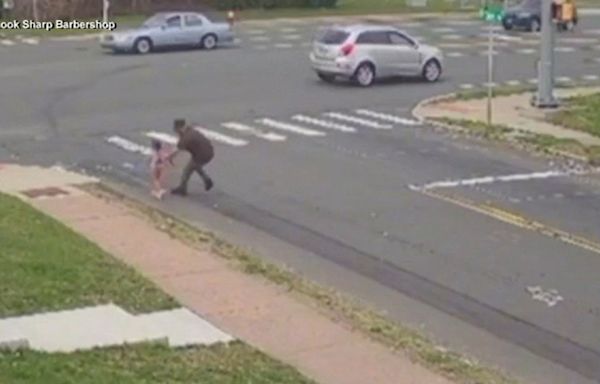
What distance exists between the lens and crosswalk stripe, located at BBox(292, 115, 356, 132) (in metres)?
29.8

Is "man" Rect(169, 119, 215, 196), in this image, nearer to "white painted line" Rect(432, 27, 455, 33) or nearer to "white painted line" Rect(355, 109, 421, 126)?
"white painted line" Rect(355, 109, 421, 126)

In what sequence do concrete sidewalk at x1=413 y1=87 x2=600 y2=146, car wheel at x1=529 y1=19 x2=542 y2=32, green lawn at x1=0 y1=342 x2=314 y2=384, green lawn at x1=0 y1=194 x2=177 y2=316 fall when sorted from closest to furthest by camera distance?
green lawn at x1=0 y1=342 x2=314 y2=384, green lawn at x1=0 y1=194 x2=177 y2=316, concrete sidewalk at x1=413 y1=87 x2=600 y2=146, car wheel at x1=529 y1=19 x2=542 y2=32

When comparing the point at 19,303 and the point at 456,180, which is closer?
the point at 19,303

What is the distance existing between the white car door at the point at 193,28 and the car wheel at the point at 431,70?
12333 millimetres

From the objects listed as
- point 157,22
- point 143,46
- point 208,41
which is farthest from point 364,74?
point 157,22

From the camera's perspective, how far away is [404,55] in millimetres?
39844

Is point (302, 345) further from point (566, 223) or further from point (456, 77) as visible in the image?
point (456, 77)

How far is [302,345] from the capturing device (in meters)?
13.1

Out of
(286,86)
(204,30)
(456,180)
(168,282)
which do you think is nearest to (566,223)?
(456,180)

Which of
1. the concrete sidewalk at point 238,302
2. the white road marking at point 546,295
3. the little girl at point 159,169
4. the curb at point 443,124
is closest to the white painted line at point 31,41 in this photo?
the curb at point 443,124

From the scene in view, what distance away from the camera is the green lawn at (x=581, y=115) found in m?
30.2

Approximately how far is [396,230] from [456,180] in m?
4.60

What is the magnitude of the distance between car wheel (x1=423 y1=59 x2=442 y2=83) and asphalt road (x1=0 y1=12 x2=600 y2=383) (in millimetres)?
612

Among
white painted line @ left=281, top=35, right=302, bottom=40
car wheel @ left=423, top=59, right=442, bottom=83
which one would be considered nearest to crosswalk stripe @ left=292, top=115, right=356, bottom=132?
car wheel @ left=423, top=59, right=442, bottom=83
